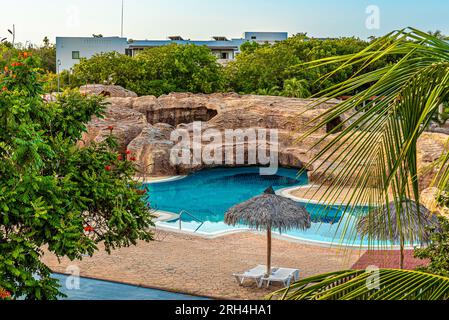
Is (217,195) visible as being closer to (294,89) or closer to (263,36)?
(294,89)

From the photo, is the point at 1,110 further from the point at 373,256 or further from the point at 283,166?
the point at 283,166

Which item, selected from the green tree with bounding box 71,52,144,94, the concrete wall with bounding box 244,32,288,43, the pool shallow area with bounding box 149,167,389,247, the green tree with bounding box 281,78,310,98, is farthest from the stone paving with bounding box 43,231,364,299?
the concrete wall with bounding box 244,32,288,43

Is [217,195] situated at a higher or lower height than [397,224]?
lower

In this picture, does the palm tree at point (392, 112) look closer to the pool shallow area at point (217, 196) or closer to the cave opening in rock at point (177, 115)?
the pool shallow area at point (217, 196)

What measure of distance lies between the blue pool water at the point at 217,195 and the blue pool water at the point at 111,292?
453 cm

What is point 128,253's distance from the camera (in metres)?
11.6

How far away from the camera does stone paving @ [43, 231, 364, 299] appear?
9.81 meters

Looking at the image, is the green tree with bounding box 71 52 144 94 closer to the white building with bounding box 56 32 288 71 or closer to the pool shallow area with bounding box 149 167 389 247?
the pool shallow area with bounding box 149 167 389 247

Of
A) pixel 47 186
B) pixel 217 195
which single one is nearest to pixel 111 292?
pixel 47 186

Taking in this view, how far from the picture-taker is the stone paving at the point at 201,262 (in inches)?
386

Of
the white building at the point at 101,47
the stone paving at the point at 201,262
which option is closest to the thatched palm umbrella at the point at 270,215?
the stone paving at the point at 201,262

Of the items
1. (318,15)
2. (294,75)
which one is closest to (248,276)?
(318,15)

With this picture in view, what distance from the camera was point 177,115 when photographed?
26984 millimetres

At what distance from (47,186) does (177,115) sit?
70.3 ft
